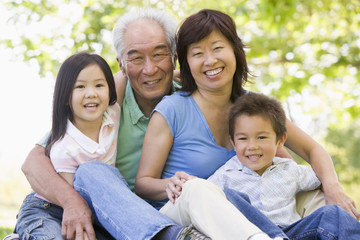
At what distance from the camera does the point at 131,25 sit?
9.51 feet

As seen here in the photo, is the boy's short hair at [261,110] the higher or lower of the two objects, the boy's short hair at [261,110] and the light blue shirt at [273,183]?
the higher

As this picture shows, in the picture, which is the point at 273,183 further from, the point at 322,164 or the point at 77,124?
the point at 77,124

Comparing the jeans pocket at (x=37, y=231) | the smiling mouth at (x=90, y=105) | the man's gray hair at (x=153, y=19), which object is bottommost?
the jeans pocket at (x=37, y=231)

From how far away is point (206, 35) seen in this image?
101 inches

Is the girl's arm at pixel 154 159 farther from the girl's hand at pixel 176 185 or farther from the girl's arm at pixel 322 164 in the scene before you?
the girl's arm at pixel 322 164

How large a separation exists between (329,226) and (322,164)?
0.68 metres

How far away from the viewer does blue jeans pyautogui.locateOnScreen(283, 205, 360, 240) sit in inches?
78.7

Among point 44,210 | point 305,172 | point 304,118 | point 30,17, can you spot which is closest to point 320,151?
point 305,172

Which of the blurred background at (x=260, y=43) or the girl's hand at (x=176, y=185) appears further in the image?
the blurred background at (x=260, y=43)

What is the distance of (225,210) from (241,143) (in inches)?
27.0

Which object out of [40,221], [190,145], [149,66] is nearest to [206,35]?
[149,66]

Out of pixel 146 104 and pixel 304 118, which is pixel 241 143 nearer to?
pixel 146 104

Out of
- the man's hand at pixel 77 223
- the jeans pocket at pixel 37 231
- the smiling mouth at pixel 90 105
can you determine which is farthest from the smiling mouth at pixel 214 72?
the jeans pocket at pixel 37 231

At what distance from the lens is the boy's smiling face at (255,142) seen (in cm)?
247
